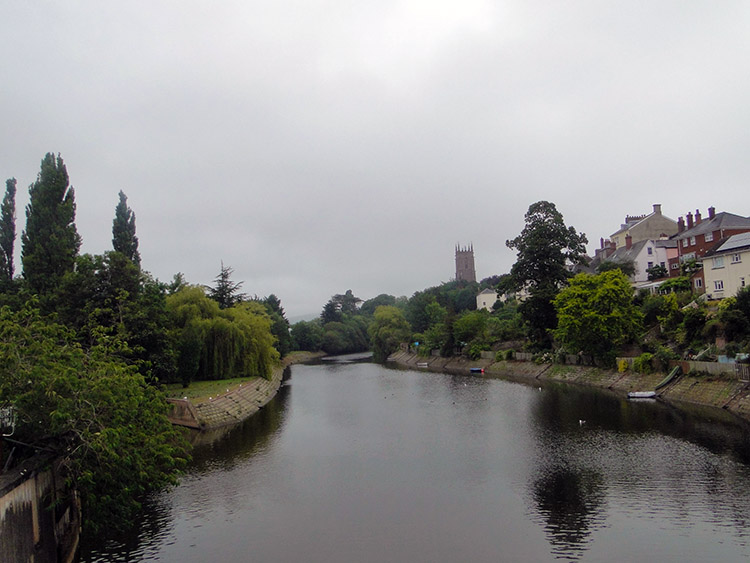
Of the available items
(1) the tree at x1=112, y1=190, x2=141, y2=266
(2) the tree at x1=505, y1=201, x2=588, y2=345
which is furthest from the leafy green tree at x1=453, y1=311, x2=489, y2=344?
(1) the tree at x1=112, y1=190, x2=141, y2=266

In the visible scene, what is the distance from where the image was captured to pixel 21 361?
15.8m

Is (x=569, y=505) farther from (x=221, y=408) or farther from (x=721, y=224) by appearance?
(x=721, y=224)

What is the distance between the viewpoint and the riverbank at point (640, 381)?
33688mm

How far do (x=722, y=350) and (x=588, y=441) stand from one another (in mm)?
15508

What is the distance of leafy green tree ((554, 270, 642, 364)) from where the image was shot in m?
48.5

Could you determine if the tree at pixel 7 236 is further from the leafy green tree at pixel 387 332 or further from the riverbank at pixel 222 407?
the leafy green tree at pixel 387 332

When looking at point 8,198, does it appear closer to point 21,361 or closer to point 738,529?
point 21,361

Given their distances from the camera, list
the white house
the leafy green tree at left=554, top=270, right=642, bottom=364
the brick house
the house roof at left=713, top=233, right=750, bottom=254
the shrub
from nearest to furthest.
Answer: the shrub < the white house < the house roof at left=713, top=233, right=750, bottom=254 < the leafy green tree at left=554, top=270, right=642, bottom=364 < the brick house

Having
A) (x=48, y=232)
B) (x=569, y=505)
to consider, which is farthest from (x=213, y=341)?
(x=569, y=505)

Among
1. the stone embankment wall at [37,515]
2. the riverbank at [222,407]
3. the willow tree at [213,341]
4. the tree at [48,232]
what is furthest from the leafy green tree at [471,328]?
the stone embankment wall at [37,515]

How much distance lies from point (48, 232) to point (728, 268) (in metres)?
56.0

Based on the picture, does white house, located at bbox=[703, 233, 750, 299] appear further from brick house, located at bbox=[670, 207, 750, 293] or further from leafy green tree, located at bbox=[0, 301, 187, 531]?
leafy green tree, located at bbox=[0, 301, 187, 531]

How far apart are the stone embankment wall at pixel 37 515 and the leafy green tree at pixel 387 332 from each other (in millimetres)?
90097

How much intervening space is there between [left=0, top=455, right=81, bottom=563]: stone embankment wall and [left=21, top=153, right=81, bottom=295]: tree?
26.0 m
